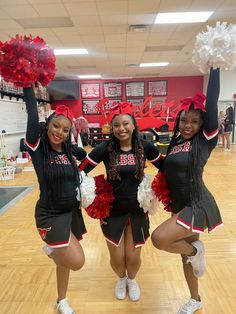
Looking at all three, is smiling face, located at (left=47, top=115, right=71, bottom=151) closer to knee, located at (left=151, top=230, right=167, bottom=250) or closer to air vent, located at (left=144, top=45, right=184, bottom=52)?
knee, located at (left=151, top=230, right=167, bottom=250)

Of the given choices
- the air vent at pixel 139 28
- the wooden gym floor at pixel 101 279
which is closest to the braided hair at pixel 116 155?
the wooden gym floor at pixel 101 279

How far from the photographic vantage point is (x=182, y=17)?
524 cm

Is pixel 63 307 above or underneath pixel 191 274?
underneath

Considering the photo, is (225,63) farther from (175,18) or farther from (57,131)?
(175,18)

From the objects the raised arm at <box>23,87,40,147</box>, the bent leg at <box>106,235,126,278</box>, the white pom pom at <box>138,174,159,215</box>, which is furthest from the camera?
the bent leg at <box>106,235,126,278</box>

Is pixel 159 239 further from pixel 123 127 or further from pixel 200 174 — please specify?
pixel 123 127

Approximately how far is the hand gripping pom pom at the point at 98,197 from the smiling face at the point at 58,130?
1.04 feet

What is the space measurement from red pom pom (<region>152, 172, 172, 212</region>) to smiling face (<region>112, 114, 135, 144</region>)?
0.37m

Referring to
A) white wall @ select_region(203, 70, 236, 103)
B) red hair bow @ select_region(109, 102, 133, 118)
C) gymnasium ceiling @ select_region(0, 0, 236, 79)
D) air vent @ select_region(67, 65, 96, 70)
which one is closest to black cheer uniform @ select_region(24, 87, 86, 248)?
red hair bow @ select_region(109, 102, 133, 118)

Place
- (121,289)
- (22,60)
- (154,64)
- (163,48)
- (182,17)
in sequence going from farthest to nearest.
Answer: (154,64) → (163,48) → (182,17) → (121,289) → (22,60)

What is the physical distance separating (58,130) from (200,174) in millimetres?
940

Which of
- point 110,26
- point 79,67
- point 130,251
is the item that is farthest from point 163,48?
point 130,251

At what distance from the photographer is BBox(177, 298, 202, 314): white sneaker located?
1.81 m

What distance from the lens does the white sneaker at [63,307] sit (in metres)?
1.84
